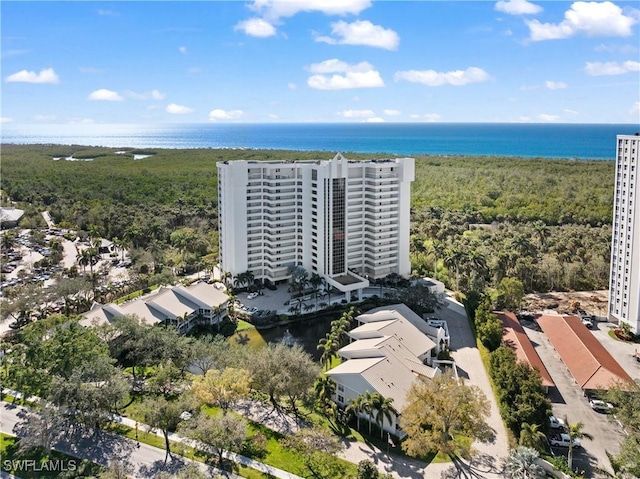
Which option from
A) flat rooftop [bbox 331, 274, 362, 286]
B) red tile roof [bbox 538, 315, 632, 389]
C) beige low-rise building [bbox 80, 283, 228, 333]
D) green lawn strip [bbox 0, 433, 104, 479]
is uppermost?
flat rooftop [bbox 331, 274, 362, 286]

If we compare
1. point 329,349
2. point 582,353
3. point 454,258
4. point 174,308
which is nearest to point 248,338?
point 174,308

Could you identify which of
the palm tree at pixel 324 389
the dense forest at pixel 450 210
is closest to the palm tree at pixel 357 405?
the palm tree at pixel 324 389

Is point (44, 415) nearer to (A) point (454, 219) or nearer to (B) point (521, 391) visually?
(B) point (521, 391)

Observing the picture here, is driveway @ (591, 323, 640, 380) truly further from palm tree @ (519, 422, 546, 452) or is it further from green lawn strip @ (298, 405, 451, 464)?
green lawn strip @ (298, 405, 451, 464)

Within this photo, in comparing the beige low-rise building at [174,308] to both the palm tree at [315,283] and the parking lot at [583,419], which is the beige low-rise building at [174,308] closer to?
the palm tree at [315,283]

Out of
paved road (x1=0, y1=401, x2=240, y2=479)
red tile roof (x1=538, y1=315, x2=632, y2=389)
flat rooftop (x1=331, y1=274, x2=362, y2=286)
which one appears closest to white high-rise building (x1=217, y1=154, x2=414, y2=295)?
flat rooftop (x1=331, y1=274, x2=362, y2=286)

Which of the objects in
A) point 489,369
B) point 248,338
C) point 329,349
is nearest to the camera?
point 329,349

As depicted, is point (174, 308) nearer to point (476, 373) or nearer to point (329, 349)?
point (329, 349)
